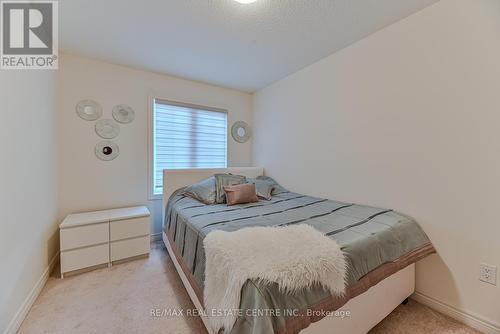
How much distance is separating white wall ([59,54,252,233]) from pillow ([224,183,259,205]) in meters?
1.21

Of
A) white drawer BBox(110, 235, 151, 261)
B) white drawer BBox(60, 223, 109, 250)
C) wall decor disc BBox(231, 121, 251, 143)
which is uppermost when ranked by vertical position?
wall decor disc BBox(231, 121, 251, 143)

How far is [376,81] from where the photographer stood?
2002 mm

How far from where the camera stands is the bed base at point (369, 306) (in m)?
1.10

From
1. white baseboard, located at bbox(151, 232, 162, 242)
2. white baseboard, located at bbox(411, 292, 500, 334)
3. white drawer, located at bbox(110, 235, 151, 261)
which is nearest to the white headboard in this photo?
white drawer, located at bbox(110, 235, 151, 261)

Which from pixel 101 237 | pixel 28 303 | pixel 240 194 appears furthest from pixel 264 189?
pixel 28 303

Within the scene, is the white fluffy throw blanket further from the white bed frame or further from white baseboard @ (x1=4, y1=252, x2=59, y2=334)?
white baseboard @ (x1=4, y1=252, x2=59, y2=334)

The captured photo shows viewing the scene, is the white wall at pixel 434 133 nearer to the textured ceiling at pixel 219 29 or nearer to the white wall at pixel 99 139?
the textured ceiling at pixel 219 29

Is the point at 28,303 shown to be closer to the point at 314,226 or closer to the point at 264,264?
the point at 264,264

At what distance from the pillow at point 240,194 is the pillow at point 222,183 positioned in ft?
0.25

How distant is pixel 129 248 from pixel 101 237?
31 cm

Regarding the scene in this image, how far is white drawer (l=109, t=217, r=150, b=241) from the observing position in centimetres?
226

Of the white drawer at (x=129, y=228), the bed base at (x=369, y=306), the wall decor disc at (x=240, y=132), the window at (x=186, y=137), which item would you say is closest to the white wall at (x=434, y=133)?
the bed base at (x=369, y=306)

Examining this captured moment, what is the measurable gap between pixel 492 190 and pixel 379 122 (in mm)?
911

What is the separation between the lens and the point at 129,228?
234 cm
